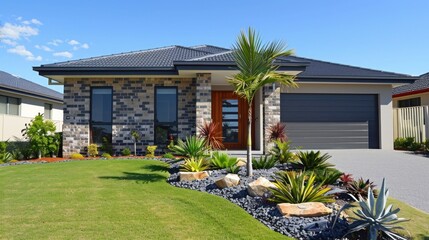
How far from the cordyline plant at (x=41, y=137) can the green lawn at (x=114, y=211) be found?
4.03 metres

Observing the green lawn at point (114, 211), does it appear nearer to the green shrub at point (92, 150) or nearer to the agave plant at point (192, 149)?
the agave plant at point (192, 149)

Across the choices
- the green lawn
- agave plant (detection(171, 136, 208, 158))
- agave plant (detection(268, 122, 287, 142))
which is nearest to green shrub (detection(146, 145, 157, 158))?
agave plant (detection(171, 136, 208, 158))

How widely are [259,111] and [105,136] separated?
21.6 feet

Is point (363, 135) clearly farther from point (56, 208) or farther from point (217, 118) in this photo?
point (56, 208)

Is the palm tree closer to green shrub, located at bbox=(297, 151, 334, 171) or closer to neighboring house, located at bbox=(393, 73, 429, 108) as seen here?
green shrub, located at bbox=(297, 151, 334, 171)

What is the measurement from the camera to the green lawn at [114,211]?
3928 millimetres

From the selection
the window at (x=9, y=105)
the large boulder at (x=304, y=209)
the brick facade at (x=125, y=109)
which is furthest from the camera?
→ the window at (x=9, y=105)

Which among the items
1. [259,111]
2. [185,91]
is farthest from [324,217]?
[185,91]

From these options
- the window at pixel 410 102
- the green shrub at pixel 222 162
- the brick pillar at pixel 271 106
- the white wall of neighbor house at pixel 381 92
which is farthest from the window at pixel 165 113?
the window at pixel 410 102

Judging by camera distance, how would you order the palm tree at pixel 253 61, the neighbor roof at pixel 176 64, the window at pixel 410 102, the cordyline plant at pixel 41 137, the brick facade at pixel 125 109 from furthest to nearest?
1. the window at pixel 410 102
2. the brick facade at pixel 125 109
3. the cordyline plant at pixel 41 137
4. the neighbor roof at pixel 176 64
5. the palm tree at pixel 253 61

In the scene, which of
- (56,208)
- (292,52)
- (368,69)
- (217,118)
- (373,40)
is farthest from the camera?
(368,69)

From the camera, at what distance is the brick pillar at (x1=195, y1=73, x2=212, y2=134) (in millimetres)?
11305

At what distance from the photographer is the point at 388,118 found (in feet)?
47.1

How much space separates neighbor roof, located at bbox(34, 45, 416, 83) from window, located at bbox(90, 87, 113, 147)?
116 cm
